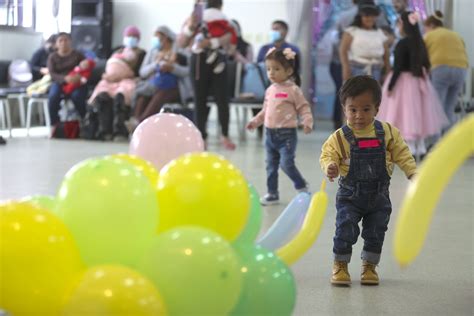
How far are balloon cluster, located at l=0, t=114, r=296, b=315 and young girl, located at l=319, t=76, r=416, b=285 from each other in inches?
43.4

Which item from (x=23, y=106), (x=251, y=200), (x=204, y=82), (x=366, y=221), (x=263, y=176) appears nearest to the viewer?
(x=251, y=200)

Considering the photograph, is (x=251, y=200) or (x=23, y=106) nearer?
(x=251, y=200)

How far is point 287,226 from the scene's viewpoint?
2932mm

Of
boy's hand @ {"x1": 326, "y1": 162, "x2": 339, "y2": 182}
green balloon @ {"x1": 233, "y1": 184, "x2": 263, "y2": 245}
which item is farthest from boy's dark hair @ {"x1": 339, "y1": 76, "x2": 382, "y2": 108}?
green balloon @ {"x1": 233, "y1": 184, "x2": 263, "y2": 245}

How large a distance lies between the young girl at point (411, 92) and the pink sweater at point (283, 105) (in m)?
2.73

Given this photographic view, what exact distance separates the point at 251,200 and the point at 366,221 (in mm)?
1101

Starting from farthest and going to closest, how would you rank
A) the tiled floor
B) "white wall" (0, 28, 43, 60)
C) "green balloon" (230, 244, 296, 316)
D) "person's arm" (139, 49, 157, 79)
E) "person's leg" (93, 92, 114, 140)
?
"white wall" (0, 28, 43, 60) < "person's leg" (93, 92, 114, 140) < "person's arm" (139, 49, 157, 79) < the tiled floor < "green balloon" (230, 244, 296, 316)

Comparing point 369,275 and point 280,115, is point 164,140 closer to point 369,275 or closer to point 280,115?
point 369,275

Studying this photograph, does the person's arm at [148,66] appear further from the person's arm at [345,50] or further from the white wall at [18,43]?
the white wall at [18,43]

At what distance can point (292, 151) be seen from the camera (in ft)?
18.6

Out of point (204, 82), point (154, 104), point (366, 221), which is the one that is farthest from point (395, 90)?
point (366, 221)

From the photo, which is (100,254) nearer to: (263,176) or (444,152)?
(444,152)

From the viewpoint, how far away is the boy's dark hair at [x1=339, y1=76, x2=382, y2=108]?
3500 millimetres

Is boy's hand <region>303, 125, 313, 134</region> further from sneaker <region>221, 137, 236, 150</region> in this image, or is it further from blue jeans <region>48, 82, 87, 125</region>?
blue jeans <region>48, 82, 87, 125</region>
